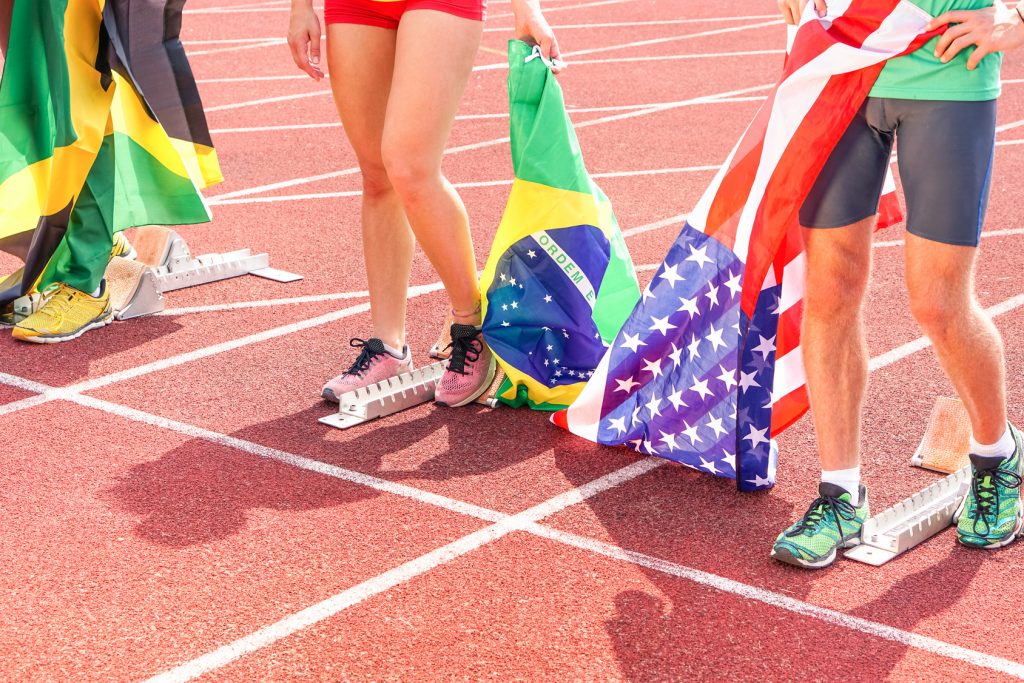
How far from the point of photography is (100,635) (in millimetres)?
3355

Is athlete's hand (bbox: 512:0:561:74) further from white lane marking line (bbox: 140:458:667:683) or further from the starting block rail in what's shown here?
the starting block rail

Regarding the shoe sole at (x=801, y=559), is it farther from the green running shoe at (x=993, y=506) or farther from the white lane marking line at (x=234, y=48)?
the white lane marking line at (x=234, y=48)

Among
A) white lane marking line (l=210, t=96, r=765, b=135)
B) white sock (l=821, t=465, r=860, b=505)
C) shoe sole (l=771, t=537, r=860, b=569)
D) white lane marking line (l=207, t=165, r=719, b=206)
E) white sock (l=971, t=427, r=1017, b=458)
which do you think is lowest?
white lane marking line (l=207, t=165, r=719, b=206)

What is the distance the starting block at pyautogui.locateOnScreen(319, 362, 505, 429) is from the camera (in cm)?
479

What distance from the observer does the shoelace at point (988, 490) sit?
370 cm

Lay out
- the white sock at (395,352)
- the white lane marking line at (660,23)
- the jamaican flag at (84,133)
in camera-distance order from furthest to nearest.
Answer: the white lane marking line at (660,23) → the jamaican flag at (84,133) → the white sock at (395,352)

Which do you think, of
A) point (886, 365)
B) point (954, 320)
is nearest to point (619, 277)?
point (886, 365)

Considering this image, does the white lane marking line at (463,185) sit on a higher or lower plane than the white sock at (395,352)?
lower

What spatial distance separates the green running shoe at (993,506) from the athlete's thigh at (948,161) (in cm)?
74

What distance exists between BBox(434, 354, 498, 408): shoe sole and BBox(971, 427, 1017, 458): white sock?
1877 millimetres

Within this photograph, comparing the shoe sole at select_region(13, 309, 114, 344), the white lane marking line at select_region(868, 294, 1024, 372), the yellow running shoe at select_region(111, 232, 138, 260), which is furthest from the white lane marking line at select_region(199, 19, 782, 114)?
the white lane marking line at select_region(868, 294, 1024, 372)

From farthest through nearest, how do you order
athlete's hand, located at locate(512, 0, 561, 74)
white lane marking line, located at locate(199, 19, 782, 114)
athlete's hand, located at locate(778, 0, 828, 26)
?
white lane marking line, located at locate(199, 19, 782, 114) < athlete's hand, located at locate(512, 0, 561, 74) < athlete's hand, located at locate(778, 0, 828, 26)

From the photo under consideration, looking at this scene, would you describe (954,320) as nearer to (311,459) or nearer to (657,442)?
(657,442)

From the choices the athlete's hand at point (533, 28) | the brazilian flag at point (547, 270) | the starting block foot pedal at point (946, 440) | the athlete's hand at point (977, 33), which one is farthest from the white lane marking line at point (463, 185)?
the athlete's hand at point (977, 33)
